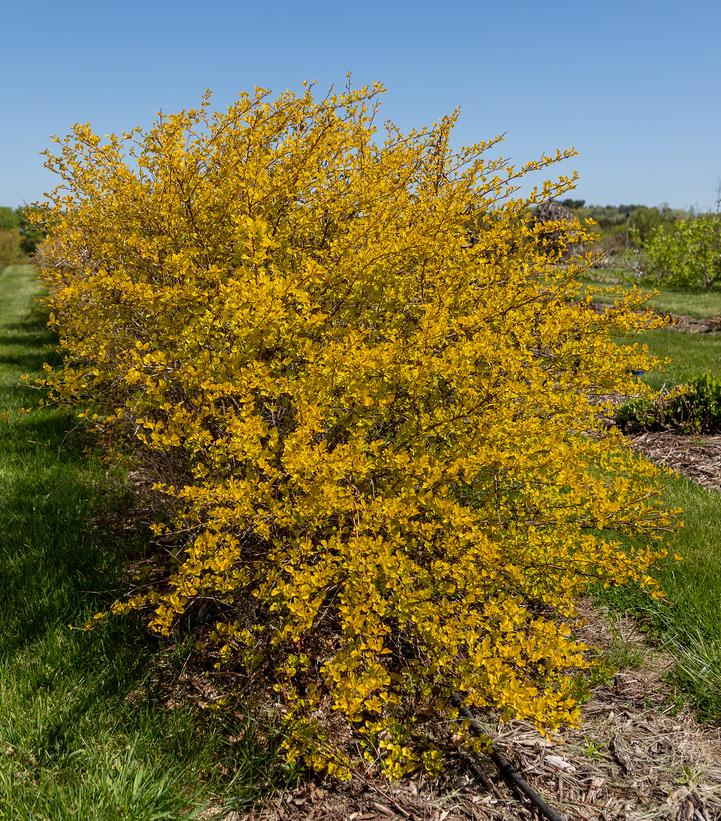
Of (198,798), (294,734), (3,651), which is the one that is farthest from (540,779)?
(3,651)

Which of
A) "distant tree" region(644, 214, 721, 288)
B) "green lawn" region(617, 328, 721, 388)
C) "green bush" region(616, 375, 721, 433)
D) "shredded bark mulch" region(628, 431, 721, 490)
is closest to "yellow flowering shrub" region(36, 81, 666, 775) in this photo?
"shredded bark mulch" region(628, 431, 721, 490)

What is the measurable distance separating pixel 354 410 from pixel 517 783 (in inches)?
61.5

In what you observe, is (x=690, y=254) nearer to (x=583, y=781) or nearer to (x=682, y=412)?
(x=682, y=412)

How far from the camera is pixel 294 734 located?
239 cm

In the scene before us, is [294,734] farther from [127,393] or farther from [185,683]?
[127,393]

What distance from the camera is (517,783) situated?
2.44 meters

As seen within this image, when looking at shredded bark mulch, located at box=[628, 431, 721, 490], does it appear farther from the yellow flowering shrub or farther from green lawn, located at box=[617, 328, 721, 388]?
the yellow flowering shrub

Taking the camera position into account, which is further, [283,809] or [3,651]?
[3,651]

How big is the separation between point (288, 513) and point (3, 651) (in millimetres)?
1507

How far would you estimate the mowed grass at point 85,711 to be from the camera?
223cm

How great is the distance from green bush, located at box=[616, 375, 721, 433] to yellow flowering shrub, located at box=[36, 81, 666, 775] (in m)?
2.97

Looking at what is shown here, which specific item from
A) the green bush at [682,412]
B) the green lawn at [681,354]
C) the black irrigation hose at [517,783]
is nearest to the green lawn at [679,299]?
the green lawn at [681,354]

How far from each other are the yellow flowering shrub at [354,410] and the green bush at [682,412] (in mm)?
2970

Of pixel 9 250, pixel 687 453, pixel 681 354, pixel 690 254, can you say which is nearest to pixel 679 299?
pixel 690 254
